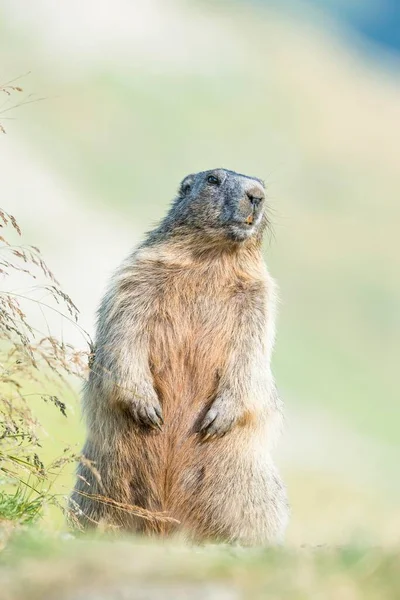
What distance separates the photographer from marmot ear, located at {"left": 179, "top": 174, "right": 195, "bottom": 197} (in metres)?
8.70

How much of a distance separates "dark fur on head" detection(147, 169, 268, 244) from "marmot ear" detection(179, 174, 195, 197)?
0.03m

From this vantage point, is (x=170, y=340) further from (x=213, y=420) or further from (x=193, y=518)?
(x=193, y=518)

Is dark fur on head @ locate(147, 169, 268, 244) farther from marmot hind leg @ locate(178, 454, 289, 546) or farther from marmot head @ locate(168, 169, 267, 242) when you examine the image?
marmot hind leg @ locate(178, 454, 289, 546)

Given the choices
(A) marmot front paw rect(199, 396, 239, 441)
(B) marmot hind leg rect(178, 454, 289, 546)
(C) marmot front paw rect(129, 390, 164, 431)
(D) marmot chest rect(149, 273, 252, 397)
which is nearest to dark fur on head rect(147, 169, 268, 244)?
(D) marmot chest rect(149, 273, 252, 397)

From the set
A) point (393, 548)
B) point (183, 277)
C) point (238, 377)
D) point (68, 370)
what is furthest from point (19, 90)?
point (393, 548)

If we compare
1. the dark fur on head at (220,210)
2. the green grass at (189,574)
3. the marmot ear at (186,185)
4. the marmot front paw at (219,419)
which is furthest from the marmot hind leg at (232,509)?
the green grass at (189,574)

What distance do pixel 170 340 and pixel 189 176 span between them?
181 centimetres

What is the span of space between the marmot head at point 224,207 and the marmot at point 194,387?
1 cm

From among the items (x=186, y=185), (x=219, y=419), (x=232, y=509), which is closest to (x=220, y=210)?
(x=186, y=185)

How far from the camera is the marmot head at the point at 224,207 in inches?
316

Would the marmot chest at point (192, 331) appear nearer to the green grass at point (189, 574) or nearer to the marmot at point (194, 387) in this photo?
the marmot at point (194, 387)

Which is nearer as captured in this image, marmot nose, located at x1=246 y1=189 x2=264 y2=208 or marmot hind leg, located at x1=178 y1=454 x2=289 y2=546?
marmot hind leg, located at x1=178 y1=454 x2=289 y2=546

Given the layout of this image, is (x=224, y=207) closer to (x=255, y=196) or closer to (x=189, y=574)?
(x=255, y=196)

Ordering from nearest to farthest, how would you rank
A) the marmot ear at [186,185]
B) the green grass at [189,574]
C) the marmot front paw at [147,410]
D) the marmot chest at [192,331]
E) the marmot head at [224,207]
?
1. the green grass at [189,574]
2. the marmot front paw at [147,410]
3. the marmot chest at [192,331]
4. the marmot head at [224,207]
5. the marmot ear at [186,185]
